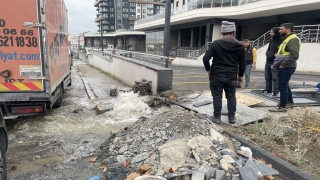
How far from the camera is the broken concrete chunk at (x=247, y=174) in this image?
2.52 m

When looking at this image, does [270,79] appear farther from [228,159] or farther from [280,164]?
[228,159]

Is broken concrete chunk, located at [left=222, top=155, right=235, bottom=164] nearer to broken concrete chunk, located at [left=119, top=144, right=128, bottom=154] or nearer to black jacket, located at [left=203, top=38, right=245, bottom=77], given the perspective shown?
broken concrete chunk, located at [left=119, top=144, right=128, bottom=154]

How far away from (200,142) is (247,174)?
84 cm

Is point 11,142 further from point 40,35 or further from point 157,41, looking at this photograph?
point 157,41

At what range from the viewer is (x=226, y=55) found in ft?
13.8

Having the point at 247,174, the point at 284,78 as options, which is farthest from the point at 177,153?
the point at 284,78

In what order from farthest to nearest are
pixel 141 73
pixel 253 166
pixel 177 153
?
pixel 141 73 → pixel 177 153 → pixel 253 166

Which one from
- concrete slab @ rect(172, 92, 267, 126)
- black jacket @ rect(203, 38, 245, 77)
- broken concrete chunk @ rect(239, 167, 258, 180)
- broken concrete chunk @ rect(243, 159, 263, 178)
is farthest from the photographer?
concrete slab @ rect(172, 92, 267, 126)

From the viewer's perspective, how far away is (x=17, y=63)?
4.47 m

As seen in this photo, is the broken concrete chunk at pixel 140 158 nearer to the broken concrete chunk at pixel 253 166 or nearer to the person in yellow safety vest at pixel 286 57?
the broken concrete chunk at pixel 253 166

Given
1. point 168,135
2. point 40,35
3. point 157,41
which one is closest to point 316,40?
point 168,135

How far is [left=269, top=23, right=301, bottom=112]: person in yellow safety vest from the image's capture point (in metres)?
4.77

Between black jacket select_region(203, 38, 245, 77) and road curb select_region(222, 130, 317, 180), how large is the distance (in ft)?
4.47

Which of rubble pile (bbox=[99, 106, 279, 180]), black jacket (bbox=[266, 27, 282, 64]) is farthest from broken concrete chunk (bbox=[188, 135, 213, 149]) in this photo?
black jacket (bbox=[266, 27, 282, 64])
